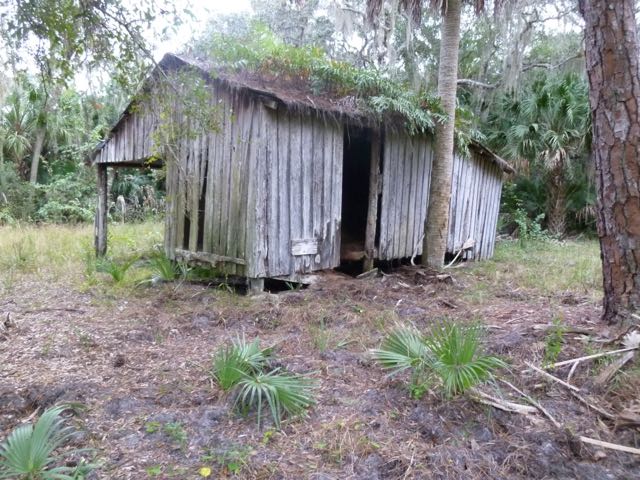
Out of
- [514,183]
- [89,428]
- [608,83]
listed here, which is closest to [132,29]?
[89,428]

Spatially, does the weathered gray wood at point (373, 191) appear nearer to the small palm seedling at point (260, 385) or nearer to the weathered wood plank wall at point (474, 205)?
the weathered wood plank wall at point (474, 205)

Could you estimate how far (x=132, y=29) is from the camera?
3.74m

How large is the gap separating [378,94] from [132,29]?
Answer: 3893 mm

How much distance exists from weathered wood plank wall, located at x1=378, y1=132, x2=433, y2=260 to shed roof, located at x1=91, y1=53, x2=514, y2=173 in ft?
3.77

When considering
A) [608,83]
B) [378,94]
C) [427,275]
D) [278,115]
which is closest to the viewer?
[608,83]

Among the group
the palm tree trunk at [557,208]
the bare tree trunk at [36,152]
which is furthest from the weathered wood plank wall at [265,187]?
the bare tree trunk at [36,152]

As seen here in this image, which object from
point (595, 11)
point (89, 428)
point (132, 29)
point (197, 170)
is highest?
point (595, 11)

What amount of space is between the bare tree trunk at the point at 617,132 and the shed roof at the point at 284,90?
126 inches

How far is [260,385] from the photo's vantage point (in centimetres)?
304

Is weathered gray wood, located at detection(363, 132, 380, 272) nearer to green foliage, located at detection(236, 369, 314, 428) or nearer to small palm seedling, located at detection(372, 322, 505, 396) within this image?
small palm seedling, located at detection(372, 322, 505, 396)

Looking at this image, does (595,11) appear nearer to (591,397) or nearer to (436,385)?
(591,397)

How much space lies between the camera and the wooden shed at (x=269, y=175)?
6.02 meters

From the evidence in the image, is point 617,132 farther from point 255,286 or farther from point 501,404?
point 255,286

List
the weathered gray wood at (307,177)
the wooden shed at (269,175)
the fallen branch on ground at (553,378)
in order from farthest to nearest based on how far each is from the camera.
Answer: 1. the weathered gray wood at (307,177)
2. the wooden shed at (269,175)
3. the fallen branch on ground at (553,378)
